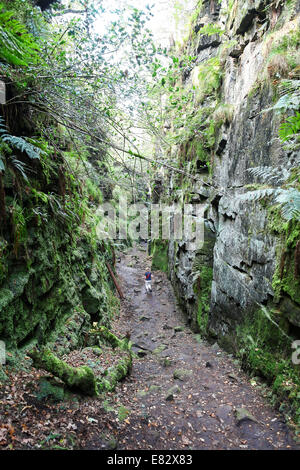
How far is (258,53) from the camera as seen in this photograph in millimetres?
6895

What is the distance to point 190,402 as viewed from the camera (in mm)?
5188

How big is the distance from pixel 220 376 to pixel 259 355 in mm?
1223

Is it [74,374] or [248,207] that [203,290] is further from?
[74,374]

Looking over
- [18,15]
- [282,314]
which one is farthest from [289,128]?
[18,15]

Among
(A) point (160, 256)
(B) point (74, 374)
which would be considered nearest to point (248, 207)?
(B) point (74, 374)

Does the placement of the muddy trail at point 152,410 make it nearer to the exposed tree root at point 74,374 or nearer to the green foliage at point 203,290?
the exposed tree root at point 74,374

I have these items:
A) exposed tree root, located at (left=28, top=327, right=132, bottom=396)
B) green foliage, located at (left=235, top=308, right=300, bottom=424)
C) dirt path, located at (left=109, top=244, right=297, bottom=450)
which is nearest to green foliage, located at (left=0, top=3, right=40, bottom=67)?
exposed tree root, located at (left=28, top=327, right=132, bottom=396)

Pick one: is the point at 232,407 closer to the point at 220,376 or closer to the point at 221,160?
the point at 220,376

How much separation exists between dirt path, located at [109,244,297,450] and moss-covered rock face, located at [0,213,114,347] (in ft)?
6.80

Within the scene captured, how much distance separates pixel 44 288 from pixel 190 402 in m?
3.75

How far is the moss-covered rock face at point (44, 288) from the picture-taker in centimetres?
407

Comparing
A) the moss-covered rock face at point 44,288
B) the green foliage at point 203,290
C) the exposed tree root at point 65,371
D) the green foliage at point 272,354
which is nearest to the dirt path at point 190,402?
the green foliage at point 272,354

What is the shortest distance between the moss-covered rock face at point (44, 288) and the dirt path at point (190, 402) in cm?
207

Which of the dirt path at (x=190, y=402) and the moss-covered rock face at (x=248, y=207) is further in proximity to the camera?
the moss-covered rock face at (x=248, y=207)
